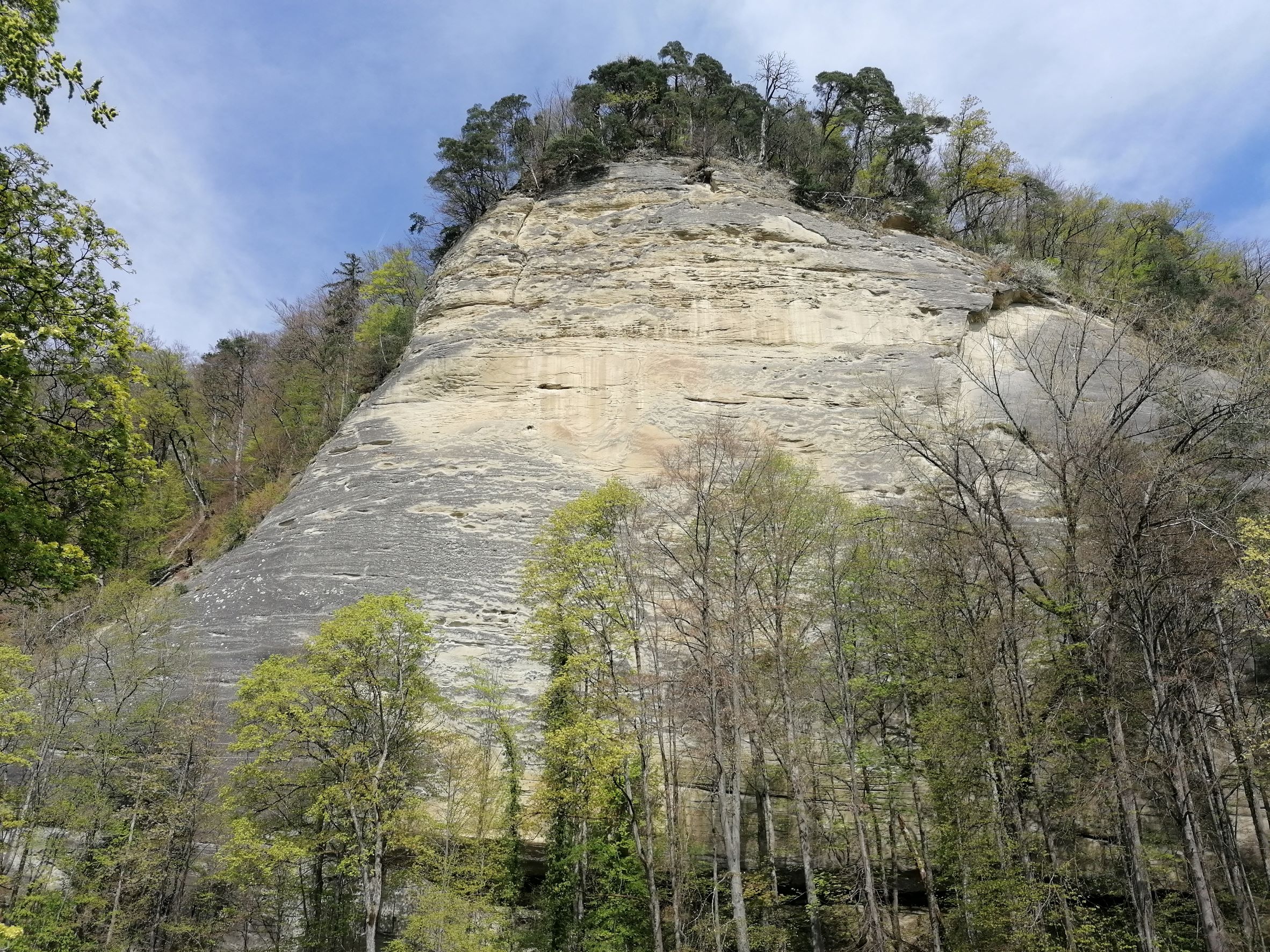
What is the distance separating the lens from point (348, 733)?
15.5 metres

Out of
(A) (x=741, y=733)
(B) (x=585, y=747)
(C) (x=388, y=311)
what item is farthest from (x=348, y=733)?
(C) (x=388, y=311)

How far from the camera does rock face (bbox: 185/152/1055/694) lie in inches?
755

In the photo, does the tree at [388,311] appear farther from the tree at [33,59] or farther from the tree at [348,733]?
the tree at [33,59]

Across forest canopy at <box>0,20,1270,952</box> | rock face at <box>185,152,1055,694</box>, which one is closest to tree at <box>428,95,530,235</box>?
rock face at <box>185,152,1055,694</box>

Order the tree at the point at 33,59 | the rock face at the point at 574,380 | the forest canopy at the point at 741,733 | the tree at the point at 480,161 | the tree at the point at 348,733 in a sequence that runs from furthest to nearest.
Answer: the tree at the point at 480,161 < the rock face at the point at 574,380 < the tree at the point at 348,733 < the forest canopy at the point at 741,733 < the tree at the point at 33,59

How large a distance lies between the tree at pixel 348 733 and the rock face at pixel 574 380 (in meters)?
2.10

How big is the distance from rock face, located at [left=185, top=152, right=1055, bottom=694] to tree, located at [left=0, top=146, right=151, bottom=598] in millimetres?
8591

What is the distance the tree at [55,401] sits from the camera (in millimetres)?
8828

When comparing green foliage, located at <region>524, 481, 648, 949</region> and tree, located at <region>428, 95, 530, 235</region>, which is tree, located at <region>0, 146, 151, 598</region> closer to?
green foliage, located at <region>524, 481, 648, 949</region>

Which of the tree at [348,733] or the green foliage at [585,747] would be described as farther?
the green foliage at [585,747]

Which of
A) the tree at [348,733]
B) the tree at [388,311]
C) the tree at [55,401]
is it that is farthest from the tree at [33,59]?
the tree at [388,311]

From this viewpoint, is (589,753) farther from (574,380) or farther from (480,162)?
(480,162)

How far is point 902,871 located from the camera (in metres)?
17.1

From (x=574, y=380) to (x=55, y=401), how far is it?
621 inches
